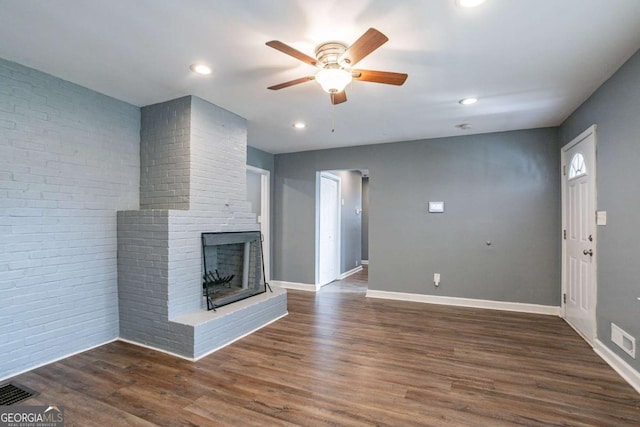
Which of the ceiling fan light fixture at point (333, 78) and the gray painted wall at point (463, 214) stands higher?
the ceiling fan light fixture at point (333, 78)

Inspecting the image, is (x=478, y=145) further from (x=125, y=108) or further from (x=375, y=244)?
(x=125, y=108)

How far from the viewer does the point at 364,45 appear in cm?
189

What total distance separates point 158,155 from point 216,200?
2.46ft

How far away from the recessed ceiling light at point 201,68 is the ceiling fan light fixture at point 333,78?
1006 millimetres

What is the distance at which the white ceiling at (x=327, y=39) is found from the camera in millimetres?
1871

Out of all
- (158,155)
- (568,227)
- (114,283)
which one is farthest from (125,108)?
(568,227)

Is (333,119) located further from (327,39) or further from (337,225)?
(337,225)

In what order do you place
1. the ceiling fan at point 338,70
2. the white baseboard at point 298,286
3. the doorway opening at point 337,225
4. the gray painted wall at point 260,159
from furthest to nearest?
the doorway opening at point 337,225
the white baseboard at point 298,286
the gray painted wall at point 260,159
the ceiling fan at point 338,70

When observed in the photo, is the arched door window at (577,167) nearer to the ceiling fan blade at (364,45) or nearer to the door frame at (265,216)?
the ceiling fan blade at (364,45)

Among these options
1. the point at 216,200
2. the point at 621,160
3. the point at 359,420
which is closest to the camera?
the point at 359,420

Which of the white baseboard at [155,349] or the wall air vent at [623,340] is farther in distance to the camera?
the white baseboard at [155,349]

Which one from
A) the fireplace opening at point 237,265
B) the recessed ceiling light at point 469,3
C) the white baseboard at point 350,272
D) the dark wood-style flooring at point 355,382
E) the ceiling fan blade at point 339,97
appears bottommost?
the white baseboard at point 350,272

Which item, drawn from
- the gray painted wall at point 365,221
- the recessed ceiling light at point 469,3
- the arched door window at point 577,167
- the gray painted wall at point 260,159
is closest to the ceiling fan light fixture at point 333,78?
the recessed ceiling light at point 469,3

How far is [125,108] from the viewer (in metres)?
3.36
